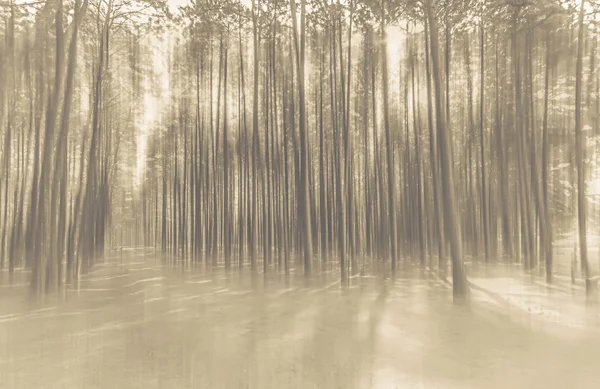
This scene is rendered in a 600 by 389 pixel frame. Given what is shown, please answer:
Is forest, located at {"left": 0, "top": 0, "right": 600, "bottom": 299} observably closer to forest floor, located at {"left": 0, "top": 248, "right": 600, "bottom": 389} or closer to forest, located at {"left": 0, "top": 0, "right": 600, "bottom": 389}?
forest, located at {"left": 0, "top": 0, "right": 600, "bottom": 389}

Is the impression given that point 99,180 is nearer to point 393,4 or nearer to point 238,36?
point 238,36

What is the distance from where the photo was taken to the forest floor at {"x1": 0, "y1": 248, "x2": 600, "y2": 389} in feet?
11.7

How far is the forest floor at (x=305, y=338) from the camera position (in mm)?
3580

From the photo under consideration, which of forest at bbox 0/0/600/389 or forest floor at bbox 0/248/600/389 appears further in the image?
forest at bbox 0/0/600/389

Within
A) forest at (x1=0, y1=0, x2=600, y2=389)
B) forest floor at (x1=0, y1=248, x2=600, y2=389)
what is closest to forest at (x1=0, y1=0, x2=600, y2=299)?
forest at (x1=0, y1=0, x2=600, y2=389)

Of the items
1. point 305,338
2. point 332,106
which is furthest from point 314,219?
point 305,338

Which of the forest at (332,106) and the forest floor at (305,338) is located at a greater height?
the forest at (332,106)

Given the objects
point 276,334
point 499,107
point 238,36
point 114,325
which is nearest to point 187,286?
point 114,325

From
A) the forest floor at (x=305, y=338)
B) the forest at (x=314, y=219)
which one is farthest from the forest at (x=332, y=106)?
the forest floor at (x=305, y=338)

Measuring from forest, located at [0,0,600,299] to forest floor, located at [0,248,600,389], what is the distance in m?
1.02

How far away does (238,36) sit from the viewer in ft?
36.8

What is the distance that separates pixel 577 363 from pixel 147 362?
447cm

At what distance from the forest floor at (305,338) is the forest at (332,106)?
102 cm

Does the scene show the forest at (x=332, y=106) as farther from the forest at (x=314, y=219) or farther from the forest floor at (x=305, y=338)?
the forest floor at (x=305, y=338)
